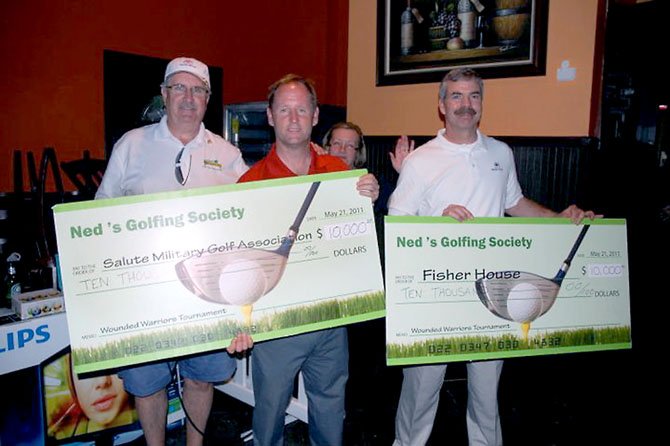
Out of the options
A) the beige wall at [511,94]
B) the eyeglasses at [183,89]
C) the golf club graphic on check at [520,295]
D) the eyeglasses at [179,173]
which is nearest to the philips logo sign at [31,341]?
the eyeglasses at [179,173]

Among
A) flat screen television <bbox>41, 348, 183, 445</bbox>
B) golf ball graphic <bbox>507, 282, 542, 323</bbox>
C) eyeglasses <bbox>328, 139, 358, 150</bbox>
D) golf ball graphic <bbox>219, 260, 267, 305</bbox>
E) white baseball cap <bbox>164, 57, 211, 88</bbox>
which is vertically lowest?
flat screen television <bbox>41, 348, 183, 445</bbox>

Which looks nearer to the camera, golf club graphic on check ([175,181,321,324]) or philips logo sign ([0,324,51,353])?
golf club graphic on check ([175,181,321,324])

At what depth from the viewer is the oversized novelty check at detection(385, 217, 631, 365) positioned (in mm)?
1760

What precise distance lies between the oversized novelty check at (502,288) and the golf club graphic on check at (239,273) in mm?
390

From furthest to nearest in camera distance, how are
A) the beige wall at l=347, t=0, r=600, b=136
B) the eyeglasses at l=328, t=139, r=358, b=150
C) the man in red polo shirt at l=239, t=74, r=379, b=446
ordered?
the beige wall at l=347, t=0, r=600, b=136, the eyeglasses at l=328, t=139, r=358, b=150, the man in red polo shirt at l=239, t=74, r=379, b=446

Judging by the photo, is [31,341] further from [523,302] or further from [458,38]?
[458,38]

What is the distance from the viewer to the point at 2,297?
2096mm

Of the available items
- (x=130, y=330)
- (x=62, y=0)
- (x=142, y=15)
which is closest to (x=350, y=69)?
(x=142, y=15)

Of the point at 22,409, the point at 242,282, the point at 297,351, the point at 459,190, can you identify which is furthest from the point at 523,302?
the point at 22,409

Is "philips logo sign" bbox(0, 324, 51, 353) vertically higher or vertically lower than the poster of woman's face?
higher

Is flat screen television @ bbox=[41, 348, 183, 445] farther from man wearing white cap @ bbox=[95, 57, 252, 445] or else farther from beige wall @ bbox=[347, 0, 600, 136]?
beige wall @ bbox=[347, 0, 600, 136]

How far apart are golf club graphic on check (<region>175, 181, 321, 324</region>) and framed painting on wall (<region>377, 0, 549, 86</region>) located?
2.10 metres

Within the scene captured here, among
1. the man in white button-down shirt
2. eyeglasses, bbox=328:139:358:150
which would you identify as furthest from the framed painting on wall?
the man in white button-down shirt

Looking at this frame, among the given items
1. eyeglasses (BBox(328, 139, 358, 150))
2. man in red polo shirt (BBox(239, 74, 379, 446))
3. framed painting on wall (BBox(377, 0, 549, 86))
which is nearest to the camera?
man in red polo shirt (BBox(239, 74, 379, 446))
